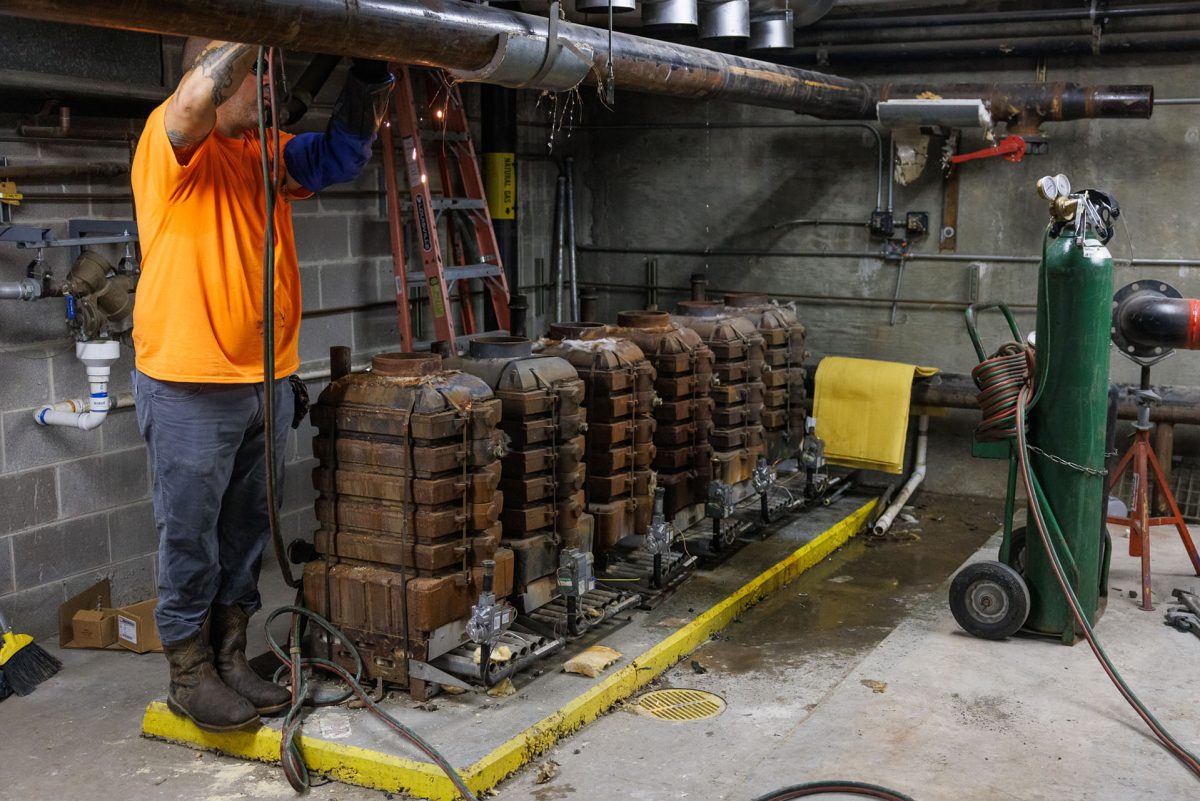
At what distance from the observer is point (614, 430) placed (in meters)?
5.75

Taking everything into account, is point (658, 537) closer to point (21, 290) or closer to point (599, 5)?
point (599, 5)

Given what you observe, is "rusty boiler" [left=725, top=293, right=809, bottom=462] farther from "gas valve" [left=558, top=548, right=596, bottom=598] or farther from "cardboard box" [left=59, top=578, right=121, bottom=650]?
"cardboard box" [left=59, top=578, right=121, bottom=650]

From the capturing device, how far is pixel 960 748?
426 centimetres

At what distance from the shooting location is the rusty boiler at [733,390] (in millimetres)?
6863

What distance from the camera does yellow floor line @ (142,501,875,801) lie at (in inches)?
163

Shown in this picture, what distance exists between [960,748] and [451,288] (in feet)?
14.7

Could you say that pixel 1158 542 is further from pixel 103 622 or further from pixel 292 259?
pixel 103 622

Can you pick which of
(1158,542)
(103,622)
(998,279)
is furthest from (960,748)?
(998,279)

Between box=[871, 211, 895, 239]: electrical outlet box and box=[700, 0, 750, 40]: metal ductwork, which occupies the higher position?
box=[700, 0, 750, 40]: metal ductwork

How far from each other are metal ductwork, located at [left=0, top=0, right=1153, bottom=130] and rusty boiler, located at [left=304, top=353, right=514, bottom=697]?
3.96ft

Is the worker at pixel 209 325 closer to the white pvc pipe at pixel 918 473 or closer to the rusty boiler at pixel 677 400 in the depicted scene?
the rusty boiler at pixel 677 400

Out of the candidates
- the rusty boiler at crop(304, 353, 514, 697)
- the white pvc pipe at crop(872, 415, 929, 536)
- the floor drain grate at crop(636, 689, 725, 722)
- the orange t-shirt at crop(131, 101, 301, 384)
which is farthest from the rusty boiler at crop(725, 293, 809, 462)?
the orange t-shirt at crop(131, 101, 301, 384)

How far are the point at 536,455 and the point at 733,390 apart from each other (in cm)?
202

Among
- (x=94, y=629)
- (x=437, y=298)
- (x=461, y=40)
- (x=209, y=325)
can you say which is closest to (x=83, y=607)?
(x=94, y=629)
